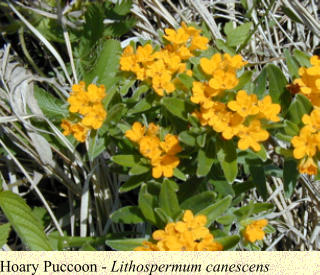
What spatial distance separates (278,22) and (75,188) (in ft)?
4.81

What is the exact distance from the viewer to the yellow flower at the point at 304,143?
54.6 inches

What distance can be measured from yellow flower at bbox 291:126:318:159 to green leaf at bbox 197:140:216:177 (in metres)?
0.27

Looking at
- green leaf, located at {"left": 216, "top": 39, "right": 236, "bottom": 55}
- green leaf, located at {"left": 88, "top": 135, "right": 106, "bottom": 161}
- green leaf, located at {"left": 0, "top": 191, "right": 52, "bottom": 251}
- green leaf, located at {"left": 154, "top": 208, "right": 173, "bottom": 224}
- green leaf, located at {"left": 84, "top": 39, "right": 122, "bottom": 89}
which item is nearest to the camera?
green leaf, located at {"left": 154, "top": 208, "right": 173, "bottom": 224}

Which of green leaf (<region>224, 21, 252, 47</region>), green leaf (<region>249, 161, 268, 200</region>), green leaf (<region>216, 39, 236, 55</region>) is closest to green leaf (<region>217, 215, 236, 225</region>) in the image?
green leaf (<region>249, 161, 268, 200</region>)

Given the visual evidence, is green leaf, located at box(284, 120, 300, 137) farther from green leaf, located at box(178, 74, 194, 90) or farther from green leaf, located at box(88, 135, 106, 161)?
green leaf, located at box(88, 135, 106, 161)

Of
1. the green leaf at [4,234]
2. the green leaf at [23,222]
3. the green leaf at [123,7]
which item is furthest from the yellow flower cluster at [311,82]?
the green leaf at [4,234]

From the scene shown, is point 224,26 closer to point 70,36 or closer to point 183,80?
point 70,36

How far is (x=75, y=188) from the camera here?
6.79ft

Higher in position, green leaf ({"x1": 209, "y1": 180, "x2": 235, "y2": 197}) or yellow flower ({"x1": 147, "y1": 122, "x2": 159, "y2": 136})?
yellow flower ({"x1": 147, "y1": 122, "x2": 159, "y2": 136})

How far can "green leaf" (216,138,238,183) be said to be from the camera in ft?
4.87

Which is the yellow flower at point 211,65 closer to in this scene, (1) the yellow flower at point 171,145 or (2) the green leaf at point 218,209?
(1) the yellow flower at point 171,145

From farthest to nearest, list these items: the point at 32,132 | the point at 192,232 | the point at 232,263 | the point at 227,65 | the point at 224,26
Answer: the point at 224,26 < the point at 32,132 < the point at 232,263 < the point at 227,65 < the point at 192,232

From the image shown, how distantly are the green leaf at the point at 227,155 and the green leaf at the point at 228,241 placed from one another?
21 cm

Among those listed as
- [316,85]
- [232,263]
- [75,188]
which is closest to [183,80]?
[316,85]
